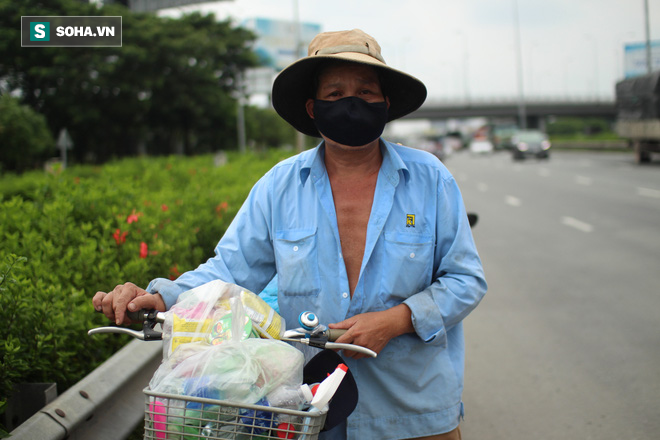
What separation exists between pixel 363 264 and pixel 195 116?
41072 mm

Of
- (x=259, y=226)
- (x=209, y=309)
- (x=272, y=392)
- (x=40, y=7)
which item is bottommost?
(x=272, y=392)

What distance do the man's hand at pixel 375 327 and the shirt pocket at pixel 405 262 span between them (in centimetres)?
8

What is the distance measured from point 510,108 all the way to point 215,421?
87.5m

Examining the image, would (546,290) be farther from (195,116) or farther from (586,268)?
(195,116)

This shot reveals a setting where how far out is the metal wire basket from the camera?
1592mm

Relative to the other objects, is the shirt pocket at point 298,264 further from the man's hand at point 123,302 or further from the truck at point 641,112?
the truck at point 641,112

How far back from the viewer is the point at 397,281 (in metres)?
2.17

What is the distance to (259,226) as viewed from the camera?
237 cm

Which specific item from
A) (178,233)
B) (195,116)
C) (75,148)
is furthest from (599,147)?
(178,233)

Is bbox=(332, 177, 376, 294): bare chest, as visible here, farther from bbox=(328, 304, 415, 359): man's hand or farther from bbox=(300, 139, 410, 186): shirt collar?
bbox=(328, 304, 415, 359): man's hand

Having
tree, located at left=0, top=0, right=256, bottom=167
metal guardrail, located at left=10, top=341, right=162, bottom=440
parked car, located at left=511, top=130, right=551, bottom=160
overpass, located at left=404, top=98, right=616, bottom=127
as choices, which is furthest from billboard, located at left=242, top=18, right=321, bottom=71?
metal guardrail, located at left=10, top=341, right=162, bottom=440

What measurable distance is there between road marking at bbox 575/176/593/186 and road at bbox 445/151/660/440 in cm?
689

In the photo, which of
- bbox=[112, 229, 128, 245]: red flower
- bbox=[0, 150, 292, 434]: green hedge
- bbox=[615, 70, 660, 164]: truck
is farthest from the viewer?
bbox=[615, 70, 660, 164]: truck

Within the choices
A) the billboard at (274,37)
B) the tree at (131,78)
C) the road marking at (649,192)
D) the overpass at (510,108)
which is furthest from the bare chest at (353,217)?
the overpass at (510,108)
